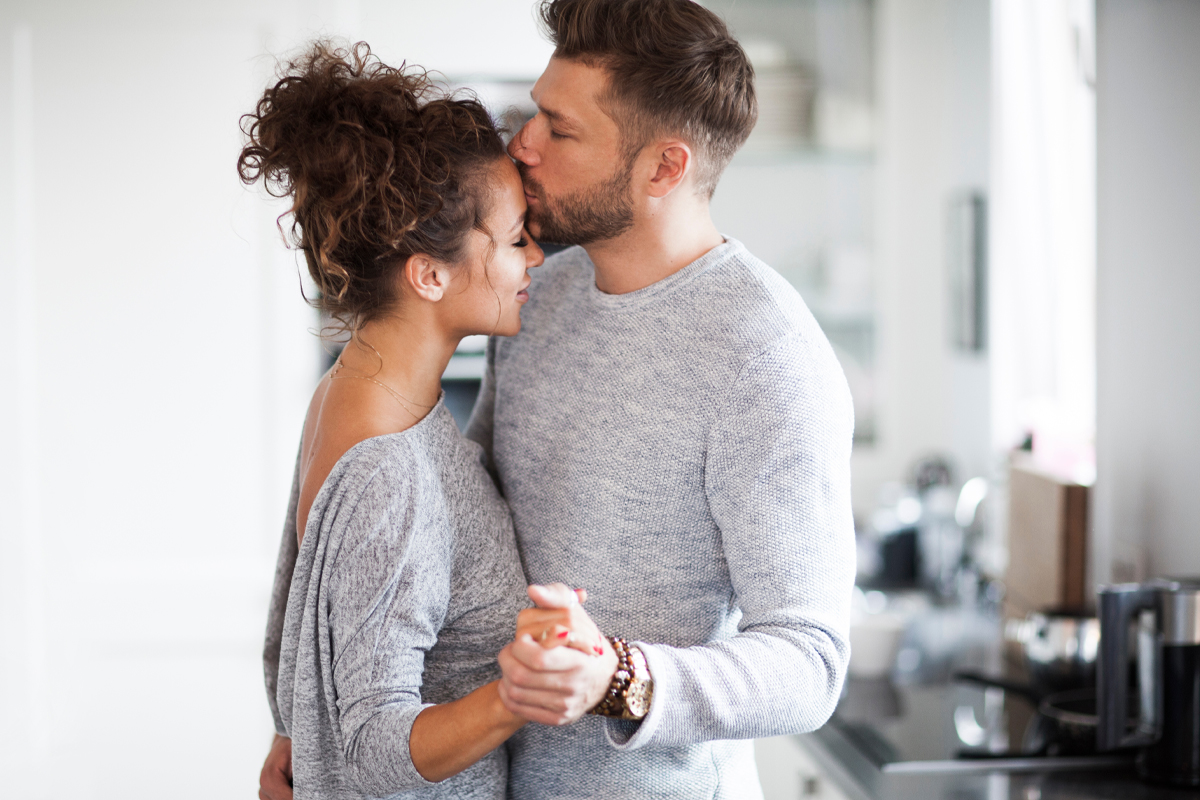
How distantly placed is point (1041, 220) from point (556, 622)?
2.34 metres

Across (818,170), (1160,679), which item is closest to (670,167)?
(1160,679)

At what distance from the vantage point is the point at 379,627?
0.96 metres

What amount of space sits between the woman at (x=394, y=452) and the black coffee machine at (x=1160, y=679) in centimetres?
88

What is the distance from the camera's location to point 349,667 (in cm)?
96

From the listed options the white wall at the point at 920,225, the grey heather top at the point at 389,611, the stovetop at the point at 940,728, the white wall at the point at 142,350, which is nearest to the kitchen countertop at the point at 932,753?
the stovetop at the point at 940,728

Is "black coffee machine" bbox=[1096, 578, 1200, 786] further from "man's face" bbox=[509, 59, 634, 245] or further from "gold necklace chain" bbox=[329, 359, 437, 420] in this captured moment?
"gold necklace chain" bbox=[329, 359, 437, 420]

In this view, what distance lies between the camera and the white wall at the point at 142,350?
244 centimetres

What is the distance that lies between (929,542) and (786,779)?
106cm

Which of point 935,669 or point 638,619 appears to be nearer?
point 638,619

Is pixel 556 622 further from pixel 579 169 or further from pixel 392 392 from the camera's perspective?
pixel 579 169

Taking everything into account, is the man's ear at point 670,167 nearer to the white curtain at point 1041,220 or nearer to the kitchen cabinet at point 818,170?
the white curtain at point 1041,220

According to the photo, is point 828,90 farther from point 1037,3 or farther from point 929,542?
point 929,542

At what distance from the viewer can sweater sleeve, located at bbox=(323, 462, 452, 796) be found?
945mm

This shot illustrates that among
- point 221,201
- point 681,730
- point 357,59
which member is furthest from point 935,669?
point 221,201
